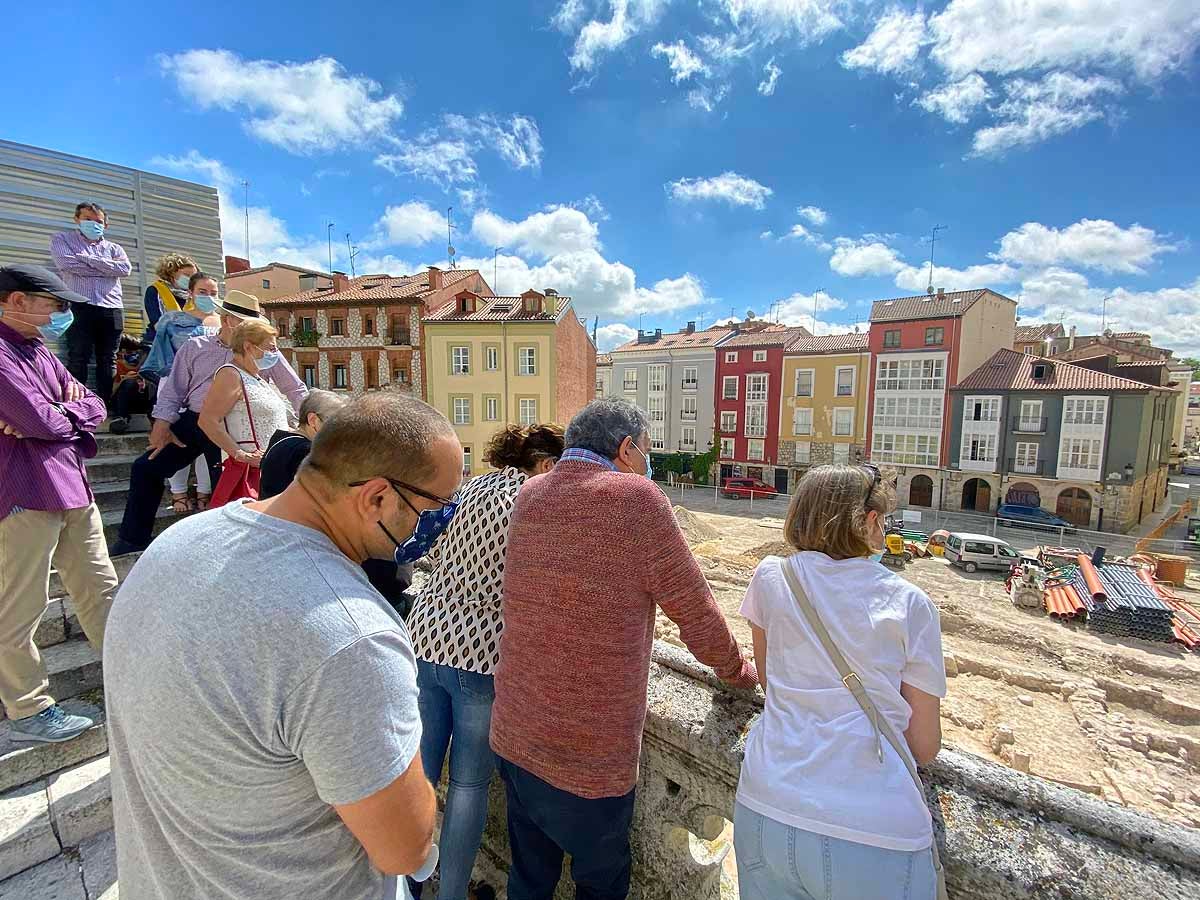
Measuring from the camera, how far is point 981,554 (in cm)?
2069

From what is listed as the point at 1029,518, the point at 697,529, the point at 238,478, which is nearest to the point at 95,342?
the point at 238,478

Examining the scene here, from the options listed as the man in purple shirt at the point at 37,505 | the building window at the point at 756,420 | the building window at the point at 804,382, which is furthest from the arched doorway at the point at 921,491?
the man in purple shirt at the point at 37,505

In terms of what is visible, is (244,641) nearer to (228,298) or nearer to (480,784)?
(480,784)

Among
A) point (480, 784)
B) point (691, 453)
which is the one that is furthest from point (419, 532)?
point (691, 453)

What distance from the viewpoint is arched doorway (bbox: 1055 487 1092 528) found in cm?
2683

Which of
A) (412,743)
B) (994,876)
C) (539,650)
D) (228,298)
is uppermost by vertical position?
(228,298)

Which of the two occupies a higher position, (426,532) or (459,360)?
(459,360)

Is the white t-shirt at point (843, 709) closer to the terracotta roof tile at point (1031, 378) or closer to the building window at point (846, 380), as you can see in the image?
the terracotta roof tile at point (1031, 378)

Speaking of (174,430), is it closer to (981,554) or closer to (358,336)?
(981,554)

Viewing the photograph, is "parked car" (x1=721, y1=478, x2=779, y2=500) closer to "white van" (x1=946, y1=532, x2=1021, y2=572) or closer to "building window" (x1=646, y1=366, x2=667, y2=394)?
"building window" (x1=646, y1=366, x2=667, y2=394)

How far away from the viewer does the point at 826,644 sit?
4.82 ft

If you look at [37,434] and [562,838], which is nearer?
[562,838]

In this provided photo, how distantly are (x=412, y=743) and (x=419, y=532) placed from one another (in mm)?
1025

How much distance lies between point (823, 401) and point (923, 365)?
579 centimetres
